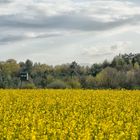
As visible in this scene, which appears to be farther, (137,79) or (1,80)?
(1,80)

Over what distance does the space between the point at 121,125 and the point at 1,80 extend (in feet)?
177

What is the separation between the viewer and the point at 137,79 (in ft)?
190

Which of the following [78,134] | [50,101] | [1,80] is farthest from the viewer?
[1,80]

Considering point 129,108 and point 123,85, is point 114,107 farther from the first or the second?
point 123,85

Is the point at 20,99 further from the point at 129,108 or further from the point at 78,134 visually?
the point at 78,134

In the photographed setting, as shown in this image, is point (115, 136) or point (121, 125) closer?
point (115, 136)

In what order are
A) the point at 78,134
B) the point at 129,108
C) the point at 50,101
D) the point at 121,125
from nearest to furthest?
the point at 78,134 → the point at 121,125 → the point at 129,108 → the point at 50,101

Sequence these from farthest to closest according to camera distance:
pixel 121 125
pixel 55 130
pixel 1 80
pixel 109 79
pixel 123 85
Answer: pixel 1 80 → pixel 109 79 → pixel 123 85 → pixel 121 125 → pixel 55 130

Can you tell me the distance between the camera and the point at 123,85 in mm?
54812

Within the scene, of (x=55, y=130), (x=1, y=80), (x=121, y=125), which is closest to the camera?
(x=55, y=130)

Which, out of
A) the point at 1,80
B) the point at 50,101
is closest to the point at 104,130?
the point at 50,101

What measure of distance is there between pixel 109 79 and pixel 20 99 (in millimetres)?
37517

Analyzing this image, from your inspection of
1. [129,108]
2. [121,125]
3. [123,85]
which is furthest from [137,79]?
[121,125]

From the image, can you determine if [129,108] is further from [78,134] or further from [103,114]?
[78,134]
